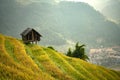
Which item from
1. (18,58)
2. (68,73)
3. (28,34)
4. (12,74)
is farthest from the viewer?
(28,34)

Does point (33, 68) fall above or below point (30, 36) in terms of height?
below

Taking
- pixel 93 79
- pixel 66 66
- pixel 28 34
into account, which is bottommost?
pixel 93 79

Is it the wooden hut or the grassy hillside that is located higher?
the wooden hut

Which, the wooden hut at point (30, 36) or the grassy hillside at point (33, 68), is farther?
the wooden hut at point (30, 36)

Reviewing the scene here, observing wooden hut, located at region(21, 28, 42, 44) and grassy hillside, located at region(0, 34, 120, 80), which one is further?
wooden hut, located at region(21, 28, 42, 44)

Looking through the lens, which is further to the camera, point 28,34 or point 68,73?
point 28,34

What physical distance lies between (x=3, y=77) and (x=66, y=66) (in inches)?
951

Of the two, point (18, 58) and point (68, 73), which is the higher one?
point (18, 58)

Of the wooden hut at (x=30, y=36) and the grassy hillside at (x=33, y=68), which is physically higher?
the wooden hut at (x=30, y=36)

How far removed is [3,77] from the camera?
23203 mm

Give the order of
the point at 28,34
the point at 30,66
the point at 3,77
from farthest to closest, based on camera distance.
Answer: the point at 28,34 < the point at 30,66 < the point at 3,77

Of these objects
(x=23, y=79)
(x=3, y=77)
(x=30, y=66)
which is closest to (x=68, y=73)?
(x=30, y=66)

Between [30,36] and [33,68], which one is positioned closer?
[33,68]

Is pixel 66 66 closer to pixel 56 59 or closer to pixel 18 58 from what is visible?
pixel 56 59
